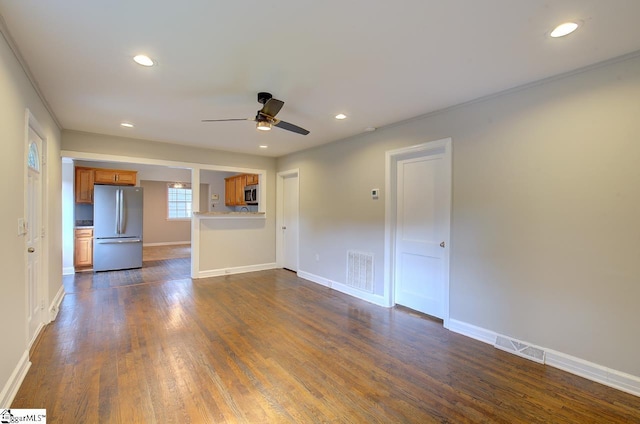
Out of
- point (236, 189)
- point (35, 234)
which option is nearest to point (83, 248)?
point (236, 189)

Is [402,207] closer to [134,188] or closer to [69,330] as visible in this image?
[69,330]

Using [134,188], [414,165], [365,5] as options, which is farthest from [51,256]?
[414,165]

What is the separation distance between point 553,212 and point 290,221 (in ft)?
15.2

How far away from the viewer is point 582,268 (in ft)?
7.98

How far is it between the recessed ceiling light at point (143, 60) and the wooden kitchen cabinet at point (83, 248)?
5416 mm

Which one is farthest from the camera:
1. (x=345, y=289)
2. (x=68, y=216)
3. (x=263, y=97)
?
(x=68, y=216)

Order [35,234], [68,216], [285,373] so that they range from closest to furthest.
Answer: [285,373] < [35,234] < [68,216]

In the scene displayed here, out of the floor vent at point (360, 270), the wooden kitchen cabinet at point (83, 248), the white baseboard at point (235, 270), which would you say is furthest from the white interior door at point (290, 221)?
the wooden kitchen cabinet at point (83, 248)

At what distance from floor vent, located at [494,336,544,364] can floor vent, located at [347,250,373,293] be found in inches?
71.1

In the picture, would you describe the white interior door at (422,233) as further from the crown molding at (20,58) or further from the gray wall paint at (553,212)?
the crown molding at (20,58)

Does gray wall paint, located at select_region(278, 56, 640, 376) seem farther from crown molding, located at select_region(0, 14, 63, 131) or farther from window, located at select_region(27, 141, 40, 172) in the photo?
window, located at select_region(27, 141, 40, 172)

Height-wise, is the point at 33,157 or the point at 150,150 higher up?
the point at 150,150

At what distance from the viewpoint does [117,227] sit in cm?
626

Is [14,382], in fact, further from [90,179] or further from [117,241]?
[90,179]
